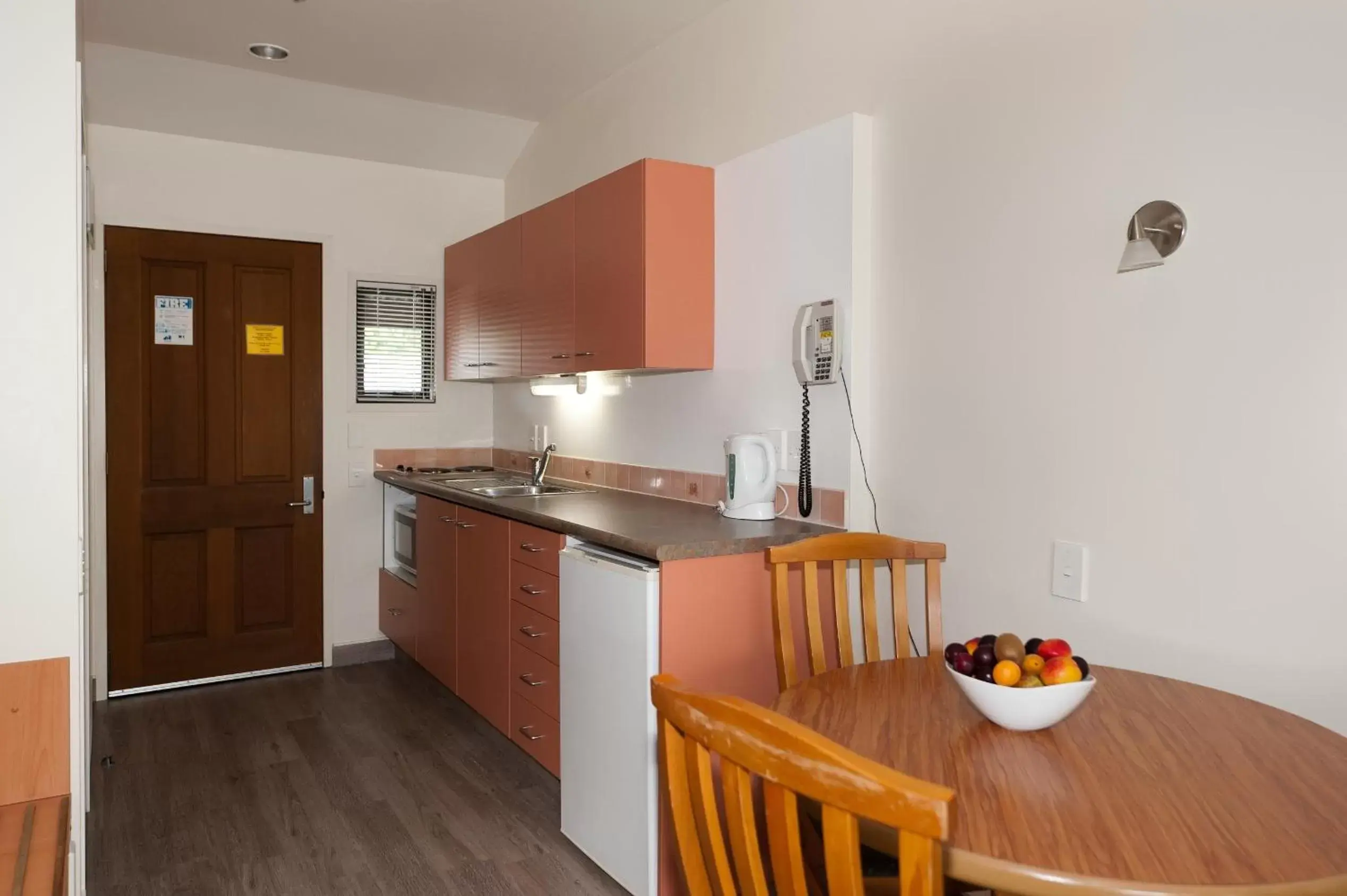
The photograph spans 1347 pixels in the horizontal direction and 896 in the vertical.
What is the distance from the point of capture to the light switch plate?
6.89 ft

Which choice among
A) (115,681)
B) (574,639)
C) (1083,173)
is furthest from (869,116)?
(115,681)

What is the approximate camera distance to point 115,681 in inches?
164

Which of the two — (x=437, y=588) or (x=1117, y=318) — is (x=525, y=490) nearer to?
(x=437, y=588)

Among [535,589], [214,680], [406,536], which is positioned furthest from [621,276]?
[214,680]

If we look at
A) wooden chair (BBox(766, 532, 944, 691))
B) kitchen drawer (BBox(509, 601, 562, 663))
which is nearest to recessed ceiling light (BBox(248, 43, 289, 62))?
kitchen drawer (BBox(509, 601, 562, 663))

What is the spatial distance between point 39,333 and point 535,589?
1.64 m

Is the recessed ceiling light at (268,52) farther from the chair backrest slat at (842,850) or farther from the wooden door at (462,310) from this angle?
the chair backrest slat at (842,850)

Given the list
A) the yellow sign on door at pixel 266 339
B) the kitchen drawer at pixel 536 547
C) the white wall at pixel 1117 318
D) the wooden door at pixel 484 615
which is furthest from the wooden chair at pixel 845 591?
the yellow sign on door at pixel 266 339

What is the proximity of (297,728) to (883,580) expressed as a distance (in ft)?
8.14

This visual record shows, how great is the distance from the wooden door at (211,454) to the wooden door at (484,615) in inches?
51.4

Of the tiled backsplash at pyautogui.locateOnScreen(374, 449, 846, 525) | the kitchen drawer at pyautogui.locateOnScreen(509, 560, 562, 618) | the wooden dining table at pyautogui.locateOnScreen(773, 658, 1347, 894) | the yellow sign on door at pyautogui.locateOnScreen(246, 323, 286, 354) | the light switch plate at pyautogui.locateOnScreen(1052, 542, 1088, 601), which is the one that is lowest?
the kitchen drawer at pyautogui.locateOnScreen(509, 560, 562, 618)

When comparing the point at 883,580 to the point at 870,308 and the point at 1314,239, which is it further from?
the point at 1314,239

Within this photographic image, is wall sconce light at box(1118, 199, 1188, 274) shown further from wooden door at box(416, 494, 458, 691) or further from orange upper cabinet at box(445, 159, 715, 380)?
wooden door at box(416, 494, 458, 691)

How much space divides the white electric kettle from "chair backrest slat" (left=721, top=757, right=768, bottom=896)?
1776 mm
